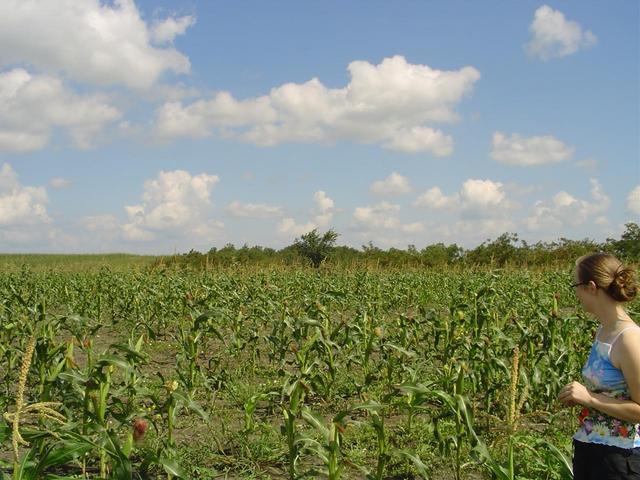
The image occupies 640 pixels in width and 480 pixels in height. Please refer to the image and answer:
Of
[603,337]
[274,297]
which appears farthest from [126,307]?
[603,337]

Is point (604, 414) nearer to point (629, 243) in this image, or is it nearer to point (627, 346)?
point (627, 346)

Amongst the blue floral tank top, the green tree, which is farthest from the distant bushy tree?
the blue floral tank top

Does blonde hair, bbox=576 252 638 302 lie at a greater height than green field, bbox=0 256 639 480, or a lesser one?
greater

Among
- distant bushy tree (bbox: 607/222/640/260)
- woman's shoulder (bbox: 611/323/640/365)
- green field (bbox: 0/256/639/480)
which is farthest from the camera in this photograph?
distant bushy tree (bbox: 607/222/640/260)

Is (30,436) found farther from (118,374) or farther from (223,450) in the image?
(118,374)

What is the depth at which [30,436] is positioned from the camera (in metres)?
2.68

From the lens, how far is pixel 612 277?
104 inches

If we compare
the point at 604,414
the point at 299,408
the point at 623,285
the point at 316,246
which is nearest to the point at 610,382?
the point at 604,414

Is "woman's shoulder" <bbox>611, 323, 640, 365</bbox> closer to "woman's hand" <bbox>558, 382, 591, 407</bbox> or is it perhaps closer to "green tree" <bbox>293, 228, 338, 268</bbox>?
"woman's hand" <bbox>558, 382, 591, 407</bbox>

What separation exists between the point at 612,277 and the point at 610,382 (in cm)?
47

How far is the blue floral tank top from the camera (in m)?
2.64

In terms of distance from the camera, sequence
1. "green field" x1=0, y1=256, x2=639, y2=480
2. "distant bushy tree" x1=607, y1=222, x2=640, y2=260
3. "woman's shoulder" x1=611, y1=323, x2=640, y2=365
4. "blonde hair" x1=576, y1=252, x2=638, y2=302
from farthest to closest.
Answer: "distant bushy tree" x1=607, y1=222, x2=640, y2=260 → "green field" x1=0, y1=256, x2=639, y2=480 → "blonde hair" x1=576, y1=252, x2=638, y2=302 → "woman's shoulder" x1=611, y1=323, x2=640, y2=365

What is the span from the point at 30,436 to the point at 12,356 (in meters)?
3.69

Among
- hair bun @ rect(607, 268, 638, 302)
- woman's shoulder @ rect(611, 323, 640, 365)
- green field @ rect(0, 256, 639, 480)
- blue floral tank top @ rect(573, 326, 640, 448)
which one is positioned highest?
→ hair bun @ rect(607, 268, 638, 302)
